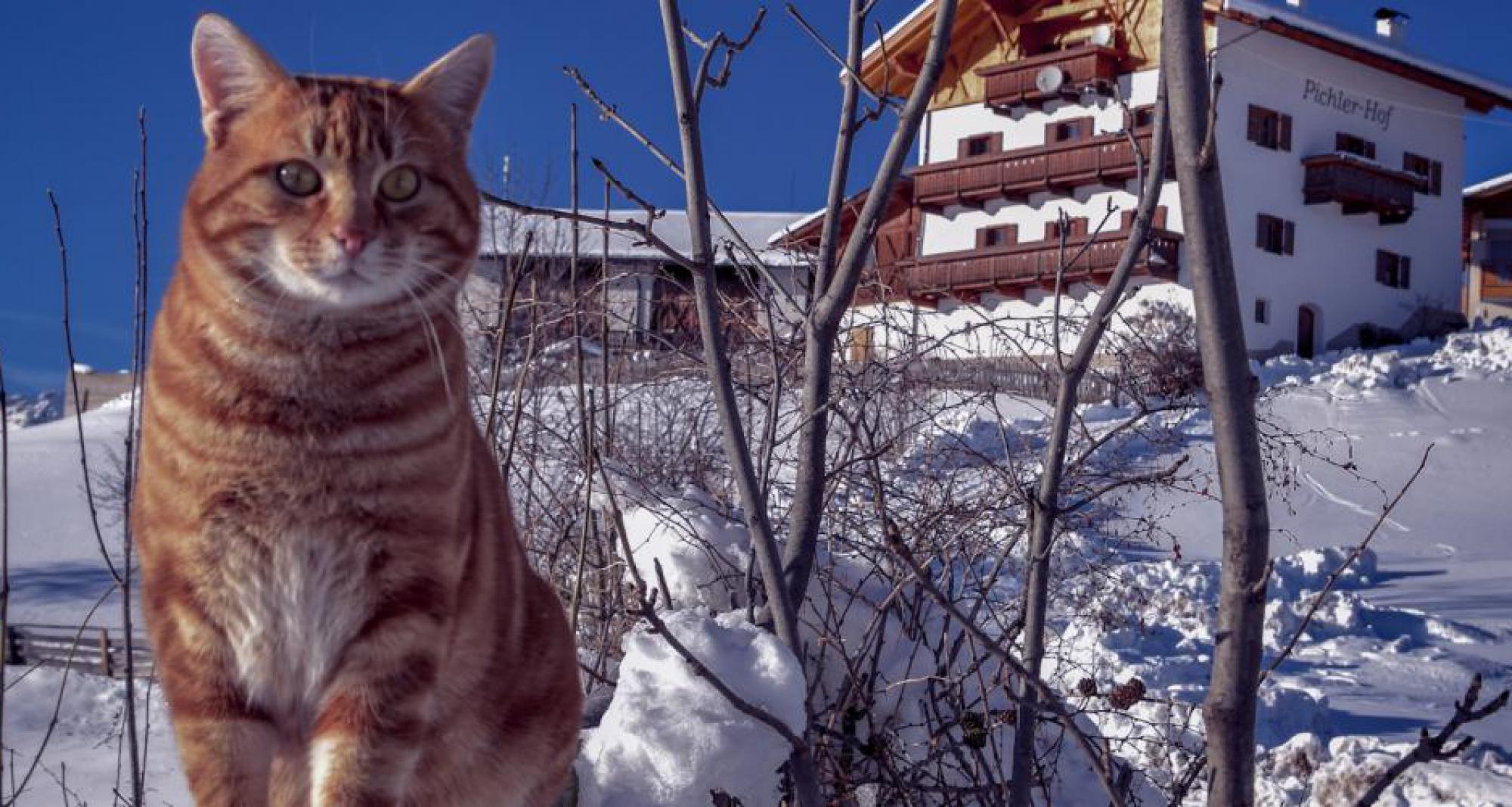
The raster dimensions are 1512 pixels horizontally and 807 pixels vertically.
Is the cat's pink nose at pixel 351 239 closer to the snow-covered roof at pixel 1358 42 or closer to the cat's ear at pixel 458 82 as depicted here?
the cat's ear at pixel 458 82

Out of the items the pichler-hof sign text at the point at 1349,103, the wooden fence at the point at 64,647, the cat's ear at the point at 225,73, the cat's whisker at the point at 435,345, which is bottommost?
the wooden fence at the point at 64,647

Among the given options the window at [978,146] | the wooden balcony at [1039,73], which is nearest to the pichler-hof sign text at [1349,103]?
the wooden balcony at [1039,73]

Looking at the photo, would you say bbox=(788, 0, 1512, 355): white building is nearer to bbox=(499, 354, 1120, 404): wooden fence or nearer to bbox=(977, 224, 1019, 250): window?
bbox=(977, 224, 1019, 250): window

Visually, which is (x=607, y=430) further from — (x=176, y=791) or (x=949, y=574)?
(x=176, y=791)

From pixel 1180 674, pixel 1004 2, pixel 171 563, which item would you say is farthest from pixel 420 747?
pixel 1004 2

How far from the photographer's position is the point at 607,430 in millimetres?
3600

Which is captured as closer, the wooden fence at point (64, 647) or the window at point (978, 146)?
the wooden fence at point (64, 647)

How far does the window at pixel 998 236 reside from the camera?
28.5 m

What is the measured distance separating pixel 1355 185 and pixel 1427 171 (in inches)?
158

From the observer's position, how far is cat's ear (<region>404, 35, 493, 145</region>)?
1876mm

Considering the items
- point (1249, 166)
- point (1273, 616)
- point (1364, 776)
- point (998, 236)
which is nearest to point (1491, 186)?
point (1249, 166)

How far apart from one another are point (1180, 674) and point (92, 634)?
51.2ft

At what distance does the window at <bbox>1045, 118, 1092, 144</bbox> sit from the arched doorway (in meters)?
5.90

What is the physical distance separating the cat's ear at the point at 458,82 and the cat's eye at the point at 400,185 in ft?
0.41
